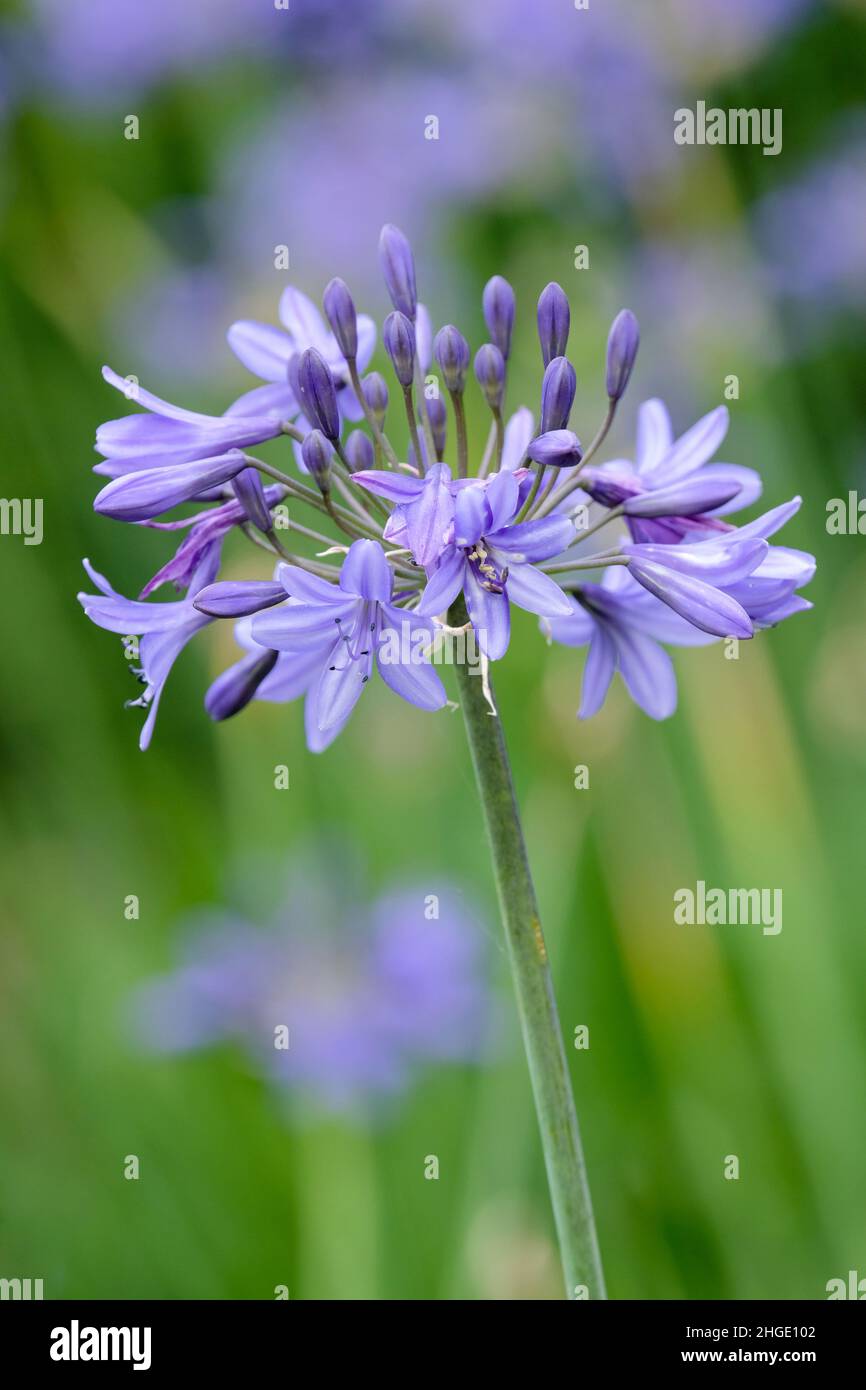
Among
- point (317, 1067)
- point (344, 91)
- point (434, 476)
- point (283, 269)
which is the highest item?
point (344, 91)

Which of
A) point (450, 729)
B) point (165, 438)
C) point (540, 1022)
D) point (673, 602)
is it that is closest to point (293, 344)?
point (165, 438)

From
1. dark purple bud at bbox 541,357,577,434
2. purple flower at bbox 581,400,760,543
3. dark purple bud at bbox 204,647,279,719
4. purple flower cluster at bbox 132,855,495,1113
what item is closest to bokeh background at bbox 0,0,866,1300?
purple flower cluster at bbox 132,855,495,1113

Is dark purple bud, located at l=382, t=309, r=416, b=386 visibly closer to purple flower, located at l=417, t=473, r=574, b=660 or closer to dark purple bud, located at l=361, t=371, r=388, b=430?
dark purple bud, located at l=361, t=371, r=388, b=430

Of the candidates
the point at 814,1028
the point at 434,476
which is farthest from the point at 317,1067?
the point at 434,476

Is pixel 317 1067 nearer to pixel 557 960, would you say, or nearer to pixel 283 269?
pixel 557 960

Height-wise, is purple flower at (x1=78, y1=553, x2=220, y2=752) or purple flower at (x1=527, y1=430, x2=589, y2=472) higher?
purple flower at (x1=527, y1=430, x2=589, y2=472)
